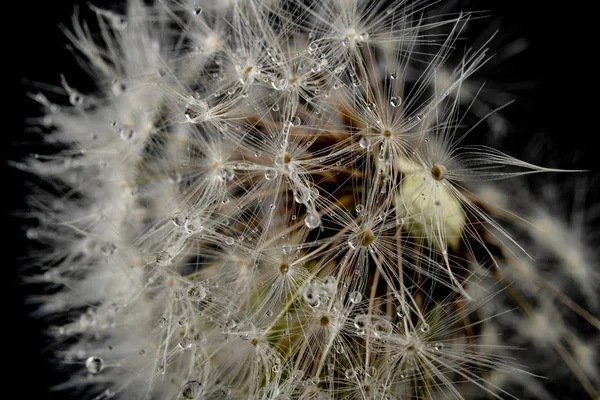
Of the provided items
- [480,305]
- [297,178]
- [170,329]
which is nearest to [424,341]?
[480,305]

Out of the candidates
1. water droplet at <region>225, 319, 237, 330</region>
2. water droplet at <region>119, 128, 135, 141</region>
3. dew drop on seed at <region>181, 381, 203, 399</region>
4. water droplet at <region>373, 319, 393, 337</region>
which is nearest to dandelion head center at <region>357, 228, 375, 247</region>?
water droplet at <region>373, 319, 393, 337</region>

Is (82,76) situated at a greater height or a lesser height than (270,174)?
greater

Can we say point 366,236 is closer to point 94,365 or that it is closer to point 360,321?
point 360,321

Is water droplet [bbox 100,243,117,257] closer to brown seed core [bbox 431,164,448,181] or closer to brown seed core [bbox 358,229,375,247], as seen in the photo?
brown seed core [bbox 358,229,375,247]

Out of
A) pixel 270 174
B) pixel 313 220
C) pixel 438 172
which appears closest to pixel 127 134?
pixel 270 174

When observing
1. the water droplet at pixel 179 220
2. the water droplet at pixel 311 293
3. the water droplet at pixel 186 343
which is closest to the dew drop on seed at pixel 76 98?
the water droplet at pixel 179 220

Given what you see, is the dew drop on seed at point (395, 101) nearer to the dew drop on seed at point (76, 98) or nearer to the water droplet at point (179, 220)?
the water droplet at point (179, 220)
